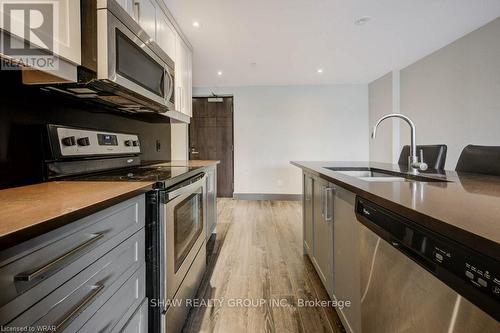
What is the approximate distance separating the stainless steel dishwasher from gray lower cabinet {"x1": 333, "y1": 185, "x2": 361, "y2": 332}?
0.08 meters

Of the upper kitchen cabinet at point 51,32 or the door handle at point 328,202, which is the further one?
the door handle at point 328,202

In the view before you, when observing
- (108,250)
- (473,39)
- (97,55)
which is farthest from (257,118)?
(108,250)

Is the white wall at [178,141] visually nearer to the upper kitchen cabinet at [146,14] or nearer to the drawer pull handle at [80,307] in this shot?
the upper kitchen cabinet at [146,14]

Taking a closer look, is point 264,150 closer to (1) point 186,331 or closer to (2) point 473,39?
(2) point 473,39

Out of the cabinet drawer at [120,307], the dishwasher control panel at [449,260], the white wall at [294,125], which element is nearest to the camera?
the dishwasher control panel at [449,260]

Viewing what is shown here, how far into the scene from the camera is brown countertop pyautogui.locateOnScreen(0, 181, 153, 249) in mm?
486

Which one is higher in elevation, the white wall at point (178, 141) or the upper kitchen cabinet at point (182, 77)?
the upper kitchen cabinet at point (182, 77)

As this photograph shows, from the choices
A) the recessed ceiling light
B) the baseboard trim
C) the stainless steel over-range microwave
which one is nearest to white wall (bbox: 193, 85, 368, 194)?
the baseboard trim

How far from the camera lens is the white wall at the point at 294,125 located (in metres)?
5.11

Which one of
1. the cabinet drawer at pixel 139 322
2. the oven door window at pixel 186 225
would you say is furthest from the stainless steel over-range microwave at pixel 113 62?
the cabinet drawer at pixel 139 322

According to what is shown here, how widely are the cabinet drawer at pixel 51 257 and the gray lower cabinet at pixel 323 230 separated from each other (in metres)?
1.16

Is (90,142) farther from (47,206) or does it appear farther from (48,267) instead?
(48,267)

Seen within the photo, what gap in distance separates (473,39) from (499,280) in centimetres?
378

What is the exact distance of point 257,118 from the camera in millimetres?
5133
